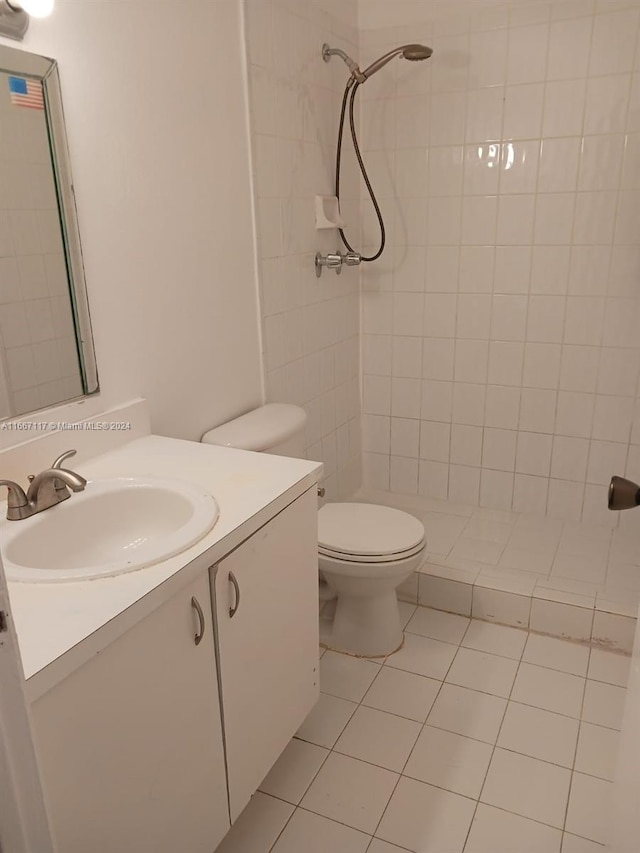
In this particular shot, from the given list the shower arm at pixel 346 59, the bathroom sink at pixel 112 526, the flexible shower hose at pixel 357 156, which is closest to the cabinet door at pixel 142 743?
the bathroom sink at pixel 112 526

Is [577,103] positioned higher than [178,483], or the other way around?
[577,103]

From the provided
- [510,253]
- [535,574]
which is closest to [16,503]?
[535,574]

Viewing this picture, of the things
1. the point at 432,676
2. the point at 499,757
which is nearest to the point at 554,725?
the point at 499,757

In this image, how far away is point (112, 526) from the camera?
4.64ft

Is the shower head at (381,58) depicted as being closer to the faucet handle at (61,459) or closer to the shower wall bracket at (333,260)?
the shower wall bracket at (333,260)

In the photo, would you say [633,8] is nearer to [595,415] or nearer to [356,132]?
[356,132]

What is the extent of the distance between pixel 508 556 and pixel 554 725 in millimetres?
749

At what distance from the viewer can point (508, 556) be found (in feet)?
8.18

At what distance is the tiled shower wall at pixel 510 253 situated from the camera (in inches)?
93.7

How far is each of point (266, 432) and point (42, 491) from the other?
2.57 ft

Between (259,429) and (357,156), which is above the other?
(357,156)

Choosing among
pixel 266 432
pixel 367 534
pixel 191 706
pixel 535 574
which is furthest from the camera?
pixel 535 574

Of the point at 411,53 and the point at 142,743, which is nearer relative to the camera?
the point at 142,743

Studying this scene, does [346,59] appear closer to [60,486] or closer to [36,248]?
[36,248]
